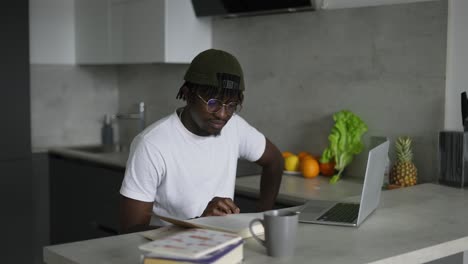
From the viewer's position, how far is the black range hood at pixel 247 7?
3471mm

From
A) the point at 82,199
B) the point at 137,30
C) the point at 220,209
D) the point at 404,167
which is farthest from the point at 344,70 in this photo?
the point at 82,199

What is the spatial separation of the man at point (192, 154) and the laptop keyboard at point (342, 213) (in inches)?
11.7

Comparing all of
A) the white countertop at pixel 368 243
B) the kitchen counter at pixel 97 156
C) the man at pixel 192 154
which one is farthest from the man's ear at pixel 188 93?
the kitchen counter at pixel 97 156

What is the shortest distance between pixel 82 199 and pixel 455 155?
7.94ft

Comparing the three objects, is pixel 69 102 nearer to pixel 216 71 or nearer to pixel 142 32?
pixel 142 32

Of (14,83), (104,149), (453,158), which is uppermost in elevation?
(14,83)

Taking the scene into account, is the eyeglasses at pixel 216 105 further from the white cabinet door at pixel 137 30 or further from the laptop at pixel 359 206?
the white cabinet door at pixel 137 30

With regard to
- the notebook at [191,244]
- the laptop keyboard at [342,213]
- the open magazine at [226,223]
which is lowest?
the laptop keyboard at [342,213]

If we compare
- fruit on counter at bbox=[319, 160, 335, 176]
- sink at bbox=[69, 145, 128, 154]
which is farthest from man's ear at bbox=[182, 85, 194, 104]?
sink at bbox=[69, 145, 128, 154]

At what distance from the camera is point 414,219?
7.05ft

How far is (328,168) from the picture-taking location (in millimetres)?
3383

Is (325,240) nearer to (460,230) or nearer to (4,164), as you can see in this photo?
(460,230)

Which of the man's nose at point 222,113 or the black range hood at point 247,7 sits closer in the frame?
the man's nose at point 222,113

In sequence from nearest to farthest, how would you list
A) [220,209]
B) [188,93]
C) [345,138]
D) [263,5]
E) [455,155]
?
1. [220,209]
2. [188,93]
3. [455,155]
4. [345,138]
5. [263,5]
